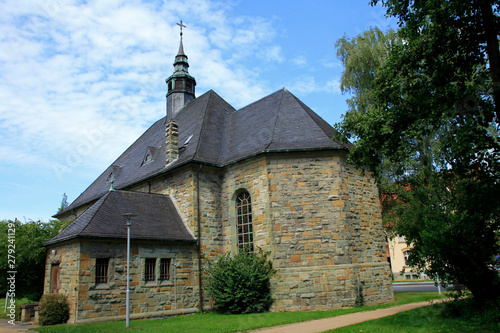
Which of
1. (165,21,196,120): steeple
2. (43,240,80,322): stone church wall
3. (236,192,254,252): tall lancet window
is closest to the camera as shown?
(43,240,80,322): stone church wall

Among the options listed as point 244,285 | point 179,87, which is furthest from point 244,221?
point 179,87

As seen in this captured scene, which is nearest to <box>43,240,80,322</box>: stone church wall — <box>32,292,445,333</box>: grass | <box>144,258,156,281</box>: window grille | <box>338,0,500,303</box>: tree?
<box>32,292,445,333</box>: grass

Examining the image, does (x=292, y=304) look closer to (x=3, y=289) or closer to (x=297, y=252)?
(x=297, y=252)

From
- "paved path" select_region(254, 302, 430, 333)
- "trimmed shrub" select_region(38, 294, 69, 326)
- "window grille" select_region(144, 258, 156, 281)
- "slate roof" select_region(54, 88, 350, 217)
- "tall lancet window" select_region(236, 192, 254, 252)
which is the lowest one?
"paved path" select_region(254, 302, 430, 333)

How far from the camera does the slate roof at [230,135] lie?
1683cm

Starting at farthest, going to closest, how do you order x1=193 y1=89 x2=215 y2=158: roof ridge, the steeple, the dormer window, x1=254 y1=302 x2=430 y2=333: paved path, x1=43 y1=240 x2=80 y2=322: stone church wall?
the steeple → the dormer window → x1=193 y1=89 x2=215 y2=158: roof ridge → x1=43 y1=240 x2=80 y2=322: stone church wall → x1=254 y1=302 x2=430 y2=333: paved path

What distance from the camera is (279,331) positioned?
10.2 metres

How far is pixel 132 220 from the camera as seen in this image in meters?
15.9

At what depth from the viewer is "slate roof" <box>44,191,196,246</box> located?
14.5 metres

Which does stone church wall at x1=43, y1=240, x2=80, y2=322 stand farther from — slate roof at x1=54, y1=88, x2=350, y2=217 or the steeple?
the steeple

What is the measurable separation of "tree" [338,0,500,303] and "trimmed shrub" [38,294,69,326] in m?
11.3

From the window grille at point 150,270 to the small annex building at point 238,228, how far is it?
38 millimetres

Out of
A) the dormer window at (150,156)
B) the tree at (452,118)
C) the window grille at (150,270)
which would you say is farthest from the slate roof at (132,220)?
the tree at (452,118)

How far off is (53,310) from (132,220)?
4.27 metres
